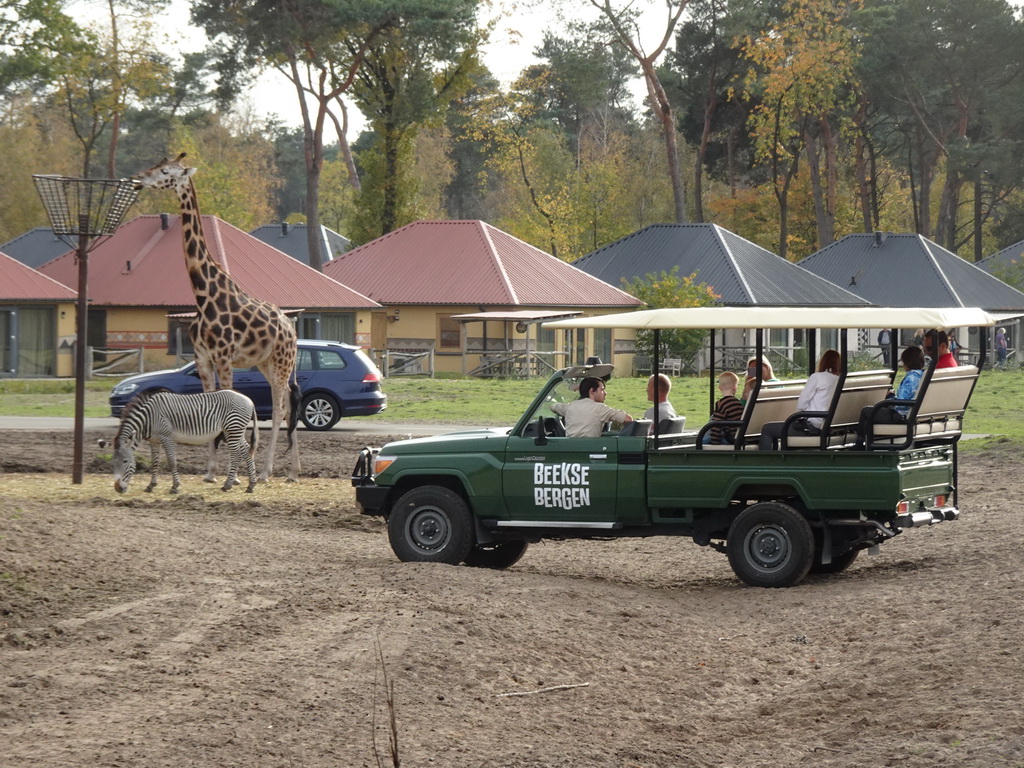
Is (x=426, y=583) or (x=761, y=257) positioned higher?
(x=761, y=257)

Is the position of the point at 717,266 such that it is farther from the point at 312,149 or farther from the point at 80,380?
the point at 80,380

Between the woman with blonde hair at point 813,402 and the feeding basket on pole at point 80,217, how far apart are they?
1021 cm

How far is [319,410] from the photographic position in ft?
93.9

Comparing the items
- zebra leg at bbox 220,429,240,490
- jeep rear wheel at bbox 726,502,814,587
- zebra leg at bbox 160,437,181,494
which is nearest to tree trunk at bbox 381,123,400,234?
zebra leg at bbox 220,429,240,490

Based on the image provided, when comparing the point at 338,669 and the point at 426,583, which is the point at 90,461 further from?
the point at 338,669

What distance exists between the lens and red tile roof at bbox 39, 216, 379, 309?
161 feet

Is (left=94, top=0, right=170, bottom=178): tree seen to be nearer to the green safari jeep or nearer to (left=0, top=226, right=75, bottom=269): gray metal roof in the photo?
(left=0, top=226, right=75, bottom=269): gray metal roof

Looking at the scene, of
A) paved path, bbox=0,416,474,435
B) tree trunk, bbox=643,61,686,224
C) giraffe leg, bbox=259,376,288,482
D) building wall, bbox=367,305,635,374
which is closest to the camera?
giraffe leg, bbox=259,376,288,482

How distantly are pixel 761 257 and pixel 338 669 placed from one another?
54997 mm

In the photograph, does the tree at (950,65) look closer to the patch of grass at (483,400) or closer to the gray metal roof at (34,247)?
the patch of grass at (483,400)

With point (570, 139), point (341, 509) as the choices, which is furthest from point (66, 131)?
point (341, 509)

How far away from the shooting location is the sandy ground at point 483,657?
→ 752 centimetres

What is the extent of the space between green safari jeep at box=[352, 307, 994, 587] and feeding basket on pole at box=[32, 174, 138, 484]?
7480 millimetres

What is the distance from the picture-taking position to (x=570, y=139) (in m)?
100
